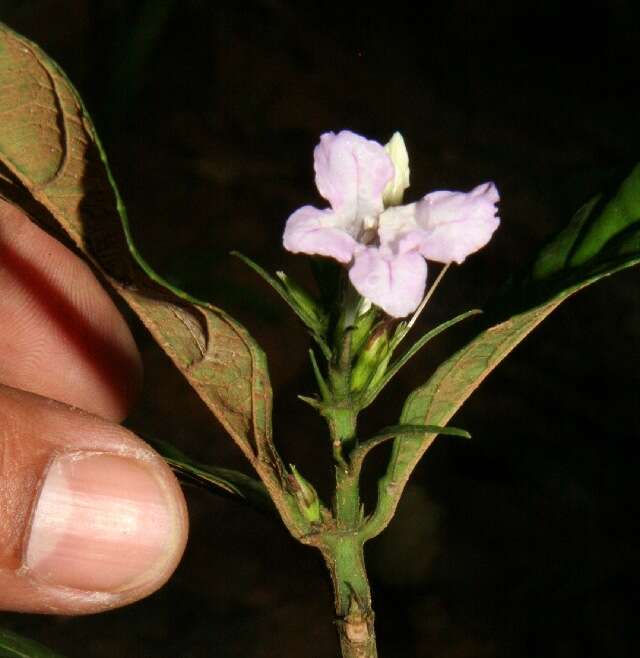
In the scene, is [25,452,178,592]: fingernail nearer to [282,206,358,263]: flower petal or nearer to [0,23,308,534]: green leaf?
[0,23,308,534]: green leaf

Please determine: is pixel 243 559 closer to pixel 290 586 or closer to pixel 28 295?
pixel 290 586

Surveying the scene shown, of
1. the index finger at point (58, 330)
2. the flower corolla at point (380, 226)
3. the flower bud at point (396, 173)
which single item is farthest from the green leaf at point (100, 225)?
the index finger at point (58, 330)

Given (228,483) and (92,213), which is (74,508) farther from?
(92,213)

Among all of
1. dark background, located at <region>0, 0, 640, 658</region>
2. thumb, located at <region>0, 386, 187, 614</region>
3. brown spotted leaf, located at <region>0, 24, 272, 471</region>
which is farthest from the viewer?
dark background, located at <region>0, 0, 640, 658</region>

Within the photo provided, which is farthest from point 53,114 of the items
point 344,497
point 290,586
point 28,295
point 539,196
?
point 539,196

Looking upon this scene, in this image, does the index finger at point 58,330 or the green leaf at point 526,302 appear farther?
the index finger at point 58,330

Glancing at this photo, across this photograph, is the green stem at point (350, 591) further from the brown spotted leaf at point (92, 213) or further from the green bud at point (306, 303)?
the green bud at point (306, 303)

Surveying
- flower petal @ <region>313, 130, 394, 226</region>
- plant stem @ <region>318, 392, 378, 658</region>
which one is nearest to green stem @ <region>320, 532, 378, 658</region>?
plant stem @ <region>318, 392, 378, 658</region>
